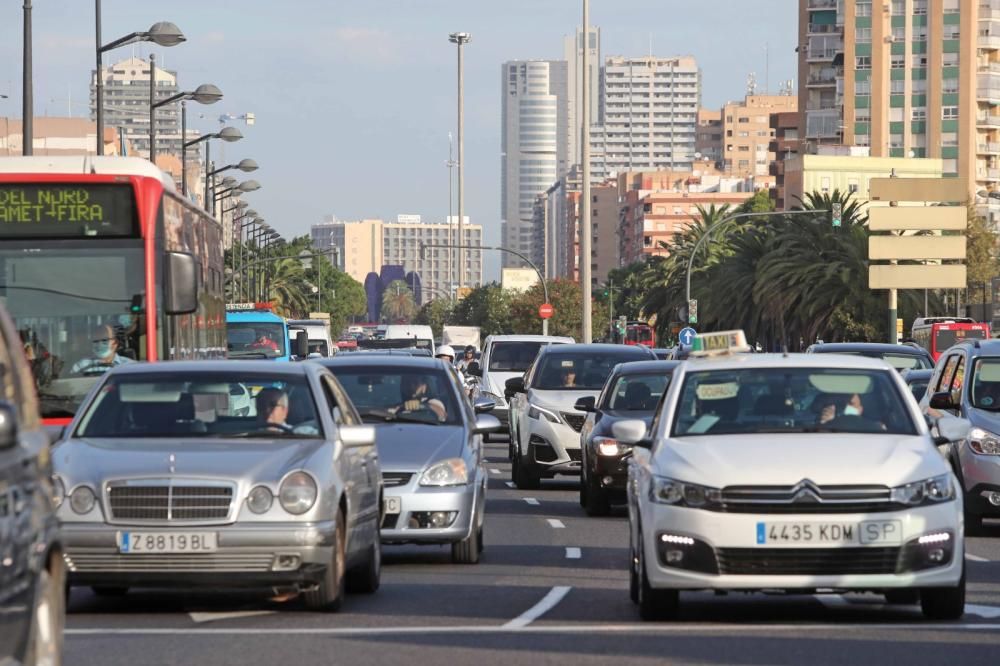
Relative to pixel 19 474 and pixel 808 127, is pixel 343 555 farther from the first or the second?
pixel 808 127

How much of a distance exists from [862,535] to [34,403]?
510 centimetres

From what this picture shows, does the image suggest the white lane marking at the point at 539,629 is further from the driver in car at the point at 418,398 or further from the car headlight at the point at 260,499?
the driver in car at the point at 418,398

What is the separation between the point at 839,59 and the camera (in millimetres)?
145875

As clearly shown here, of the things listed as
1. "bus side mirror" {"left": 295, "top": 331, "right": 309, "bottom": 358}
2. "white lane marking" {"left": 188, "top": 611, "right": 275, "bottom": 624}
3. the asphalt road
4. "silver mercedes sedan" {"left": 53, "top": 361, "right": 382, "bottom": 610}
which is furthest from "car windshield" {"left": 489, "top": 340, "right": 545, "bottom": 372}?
"white lane marking" {"left": 188, "top": 611, "right": 275, "bottom": 624}

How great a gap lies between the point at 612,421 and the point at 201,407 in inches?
367

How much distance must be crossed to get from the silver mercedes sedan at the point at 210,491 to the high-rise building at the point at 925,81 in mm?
133703

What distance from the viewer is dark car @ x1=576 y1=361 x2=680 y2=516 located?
21.0 metres

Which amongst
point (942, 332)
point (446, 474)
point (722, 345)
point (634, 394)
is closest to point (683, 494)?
point (722, 345)

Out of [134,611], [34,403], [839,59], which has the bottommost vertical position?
[134,611]

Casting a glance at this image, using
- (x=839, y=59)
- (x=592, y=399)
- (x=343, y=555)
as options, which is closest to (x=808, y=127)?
(x=839, y=59)

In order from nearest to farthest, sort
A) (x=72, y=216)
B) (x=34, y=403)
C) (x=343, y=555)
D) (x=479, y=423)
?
(x=34, y=403) → (x=343, y=555) → (x=479, y=423) → (x=72, y=216)

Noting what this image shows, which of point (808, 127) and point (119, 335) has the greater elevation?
point (808, 127)

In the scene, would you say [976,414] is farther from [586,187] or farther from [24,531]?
[586,187]

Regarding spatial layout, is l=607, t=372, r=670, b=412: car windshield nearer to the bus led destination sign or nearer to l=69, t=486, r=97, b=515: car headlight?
the bus led destination sign
